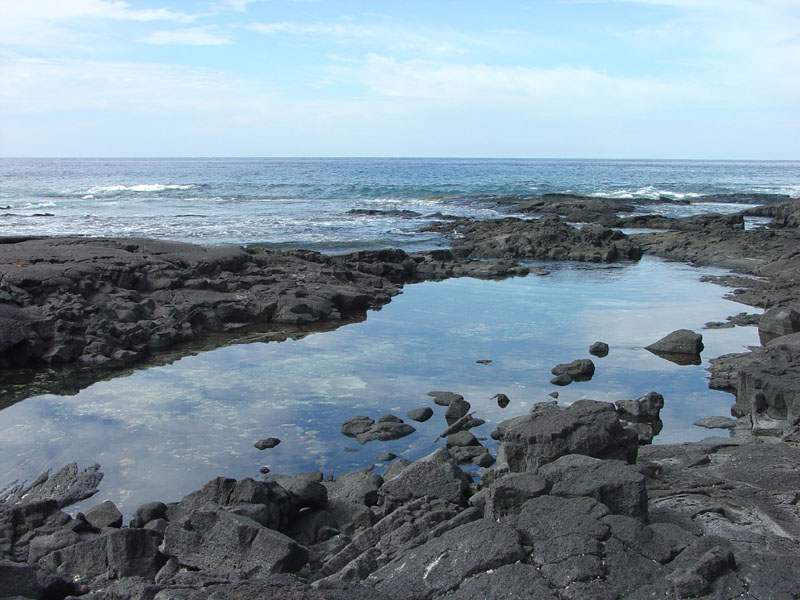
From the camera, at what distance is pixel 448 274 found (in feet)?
64.0

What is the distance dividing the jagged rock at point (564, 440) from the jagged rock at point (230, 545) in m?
2.20

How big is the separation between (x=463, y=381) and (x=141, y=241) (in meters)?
10.6

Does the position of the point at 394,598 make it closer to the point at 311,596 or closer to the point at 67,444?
the point at 311,596

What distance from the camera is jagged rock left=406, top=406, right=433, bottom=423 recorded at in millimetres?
8258

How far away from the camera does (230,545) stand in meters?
4.79

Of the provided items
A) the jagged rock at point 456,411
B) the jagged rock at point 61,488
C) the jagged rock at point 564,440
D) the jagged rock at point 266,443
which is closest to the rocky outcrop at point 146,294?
the jagged rock at point 61,488

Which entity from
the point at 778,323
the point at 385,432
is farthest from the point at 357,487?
the point at 778,323

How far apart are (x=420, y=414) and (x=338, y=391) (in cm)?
146

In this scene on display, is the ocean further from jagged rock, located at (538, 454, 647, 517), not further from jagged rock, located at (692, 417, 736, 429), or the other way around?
jagged rock, located at (538, 454, 647, 517)

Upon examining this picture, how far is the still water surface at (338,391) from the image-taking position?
7.20 metres

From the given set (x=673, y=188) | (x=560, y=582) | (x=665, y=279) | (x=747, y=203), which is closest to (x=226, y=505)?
(x=560, y=582)

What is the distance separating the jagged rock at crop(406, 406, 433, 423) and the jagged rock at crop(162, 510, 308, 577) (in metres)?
3.56

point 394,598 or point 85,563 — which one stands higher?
point 394,598

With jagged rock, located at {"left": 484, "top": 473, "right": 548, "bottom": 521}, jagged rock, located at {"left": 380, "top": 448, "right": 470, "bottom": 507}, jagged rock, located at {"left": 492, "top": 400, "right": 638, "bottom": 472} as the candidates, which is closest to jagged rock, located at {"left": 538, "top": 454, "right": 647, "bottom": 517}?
jagged rock, located at {"left": 484, "top": 473, "right": 548, "bottom": 521}
